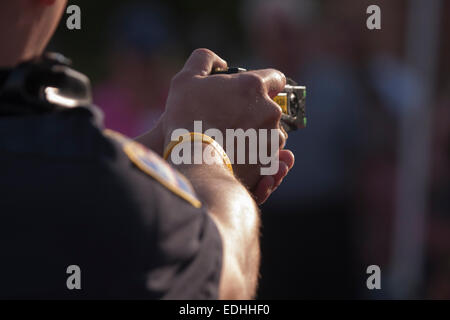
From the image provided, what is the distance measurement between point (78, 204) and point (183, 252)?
172 mm

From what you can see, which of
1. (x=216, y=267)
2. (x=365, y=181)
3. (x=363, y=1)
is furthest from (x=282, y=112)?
(x=363, y=1)

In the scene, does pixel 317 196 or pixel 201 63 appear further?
pixel 317 196

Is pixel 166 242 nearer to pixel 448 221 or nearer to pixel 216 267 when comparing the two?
pixel 216 267

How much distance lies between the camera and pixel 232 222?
137 cm

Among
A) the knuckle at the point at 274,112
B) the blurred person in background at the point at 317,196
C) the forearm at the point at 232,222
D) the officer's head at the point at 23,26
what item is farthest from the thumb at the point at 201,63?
the blurred person in background at the point at 317,196

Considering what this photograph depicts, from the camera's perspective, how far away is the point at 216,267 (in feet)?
4.21

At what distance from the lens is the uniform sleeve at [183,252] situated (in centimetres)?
121

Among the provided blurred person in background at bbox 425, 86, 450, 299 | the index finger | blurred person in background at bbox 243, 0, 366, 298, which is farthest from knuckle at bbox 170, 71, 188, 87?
blurred person in background at bbox 425, 86, 450, 299

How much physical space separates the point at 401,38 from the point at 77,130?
4.33 metres

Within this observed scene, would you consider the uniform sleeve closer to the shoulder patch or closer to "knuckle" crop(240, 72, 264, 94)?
the shoulder patch

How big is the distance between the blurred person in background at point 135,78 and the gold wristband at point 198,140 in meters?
3.45

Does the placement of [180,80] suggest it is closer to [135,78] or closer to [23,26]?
[23,26]

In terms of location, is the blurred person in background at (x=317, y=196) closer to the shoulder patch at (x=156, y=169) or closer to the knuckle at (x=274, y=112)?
the knuckle at (x=274, y=112)

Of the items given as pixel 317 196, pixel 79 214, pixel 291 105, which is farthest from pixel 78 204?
pixel 317 196
